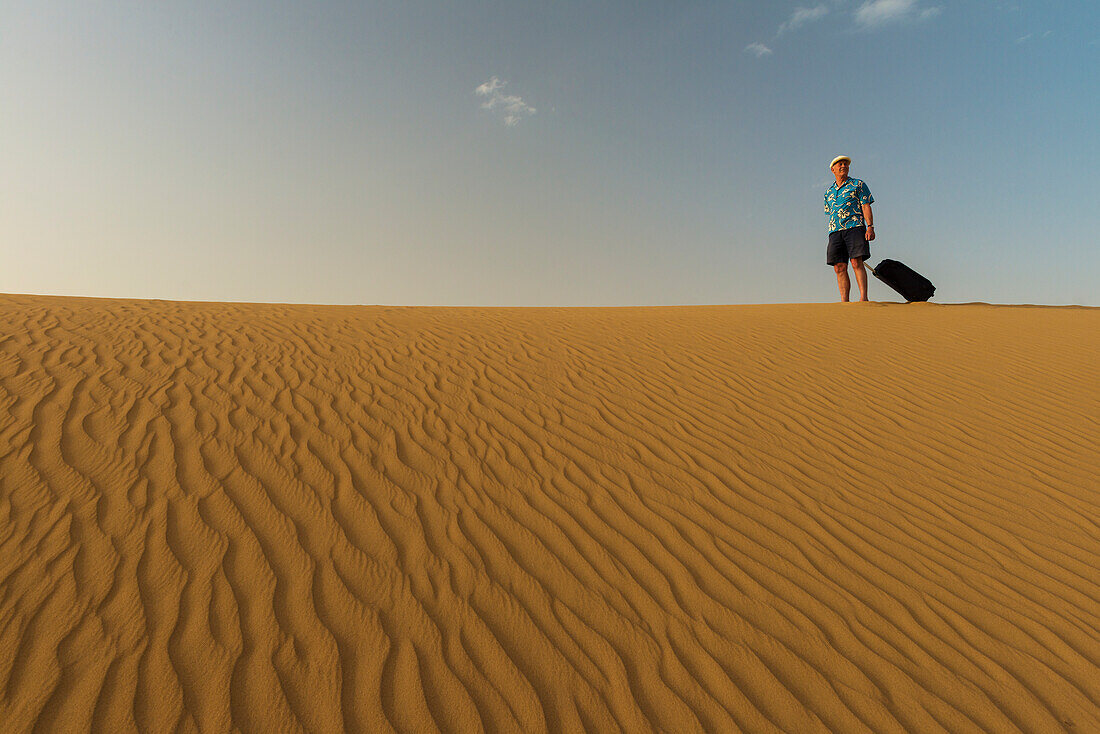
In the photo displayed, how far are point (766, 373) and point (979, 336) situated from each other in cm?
426

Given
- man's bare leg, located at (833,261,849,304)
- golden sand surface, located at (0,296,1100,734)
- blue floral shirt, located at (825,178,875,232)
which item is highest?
blue floral shirt, located at (825,178,875,232)

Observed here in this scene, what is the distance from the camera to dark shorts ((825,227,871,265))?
369 inches

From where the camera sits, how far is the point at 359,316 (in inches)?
344

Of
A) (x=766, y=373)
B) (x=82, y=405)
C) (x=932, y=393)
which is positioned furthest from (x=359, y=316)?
(x=932, y=393)

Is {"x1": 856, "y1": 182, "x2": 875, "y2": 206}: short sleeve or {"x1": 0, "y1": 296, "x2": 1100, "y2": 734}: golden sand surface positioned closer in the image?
{"x1": 0, "y1": 296, "x2": 1100, "y2": 734}: golden sand surface

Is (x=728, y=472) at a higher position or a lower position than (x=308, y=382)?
lower

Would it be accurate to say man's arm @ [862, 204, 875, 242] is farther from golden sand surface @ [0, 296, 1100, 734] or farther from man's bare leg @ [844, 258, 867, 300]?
golden sand surface @ [0, 296, 1100, 734]

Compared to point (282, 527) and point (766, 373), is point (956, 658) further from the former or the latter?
point (766, 373)

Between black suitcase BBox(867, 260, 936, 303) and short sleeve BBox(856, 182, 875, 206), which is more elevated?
short sleeve BBox(856, 182, 875, 206)

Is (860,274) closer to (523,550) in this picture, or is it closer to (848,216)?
(848,216)

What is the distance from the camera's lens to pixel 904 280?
409 inches

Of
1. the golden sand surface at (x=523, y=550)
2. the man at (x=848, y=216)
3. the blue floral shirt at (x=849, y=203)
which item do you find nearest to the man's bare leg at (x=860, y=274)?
the man at (x=848, y=216)

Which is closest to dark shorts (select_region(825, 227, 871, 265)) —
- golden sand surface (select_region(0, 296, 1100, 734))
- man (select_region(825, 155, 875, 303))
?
man (select_region(825, 155, 875, 303))

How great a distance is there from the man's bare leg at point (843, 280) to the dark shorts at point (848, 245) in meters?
0.34
